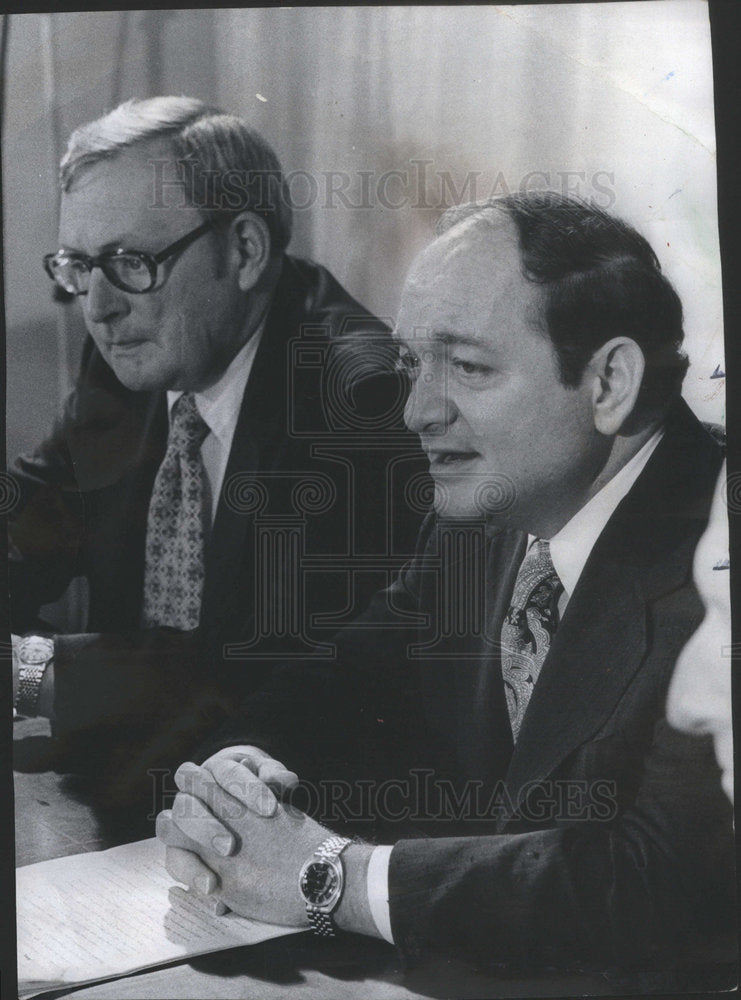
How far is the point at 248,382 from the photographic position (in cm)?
223

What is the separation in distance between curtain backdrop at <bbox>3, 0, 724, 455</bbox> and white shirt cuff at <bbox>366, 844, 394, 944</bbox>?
43.6 inches

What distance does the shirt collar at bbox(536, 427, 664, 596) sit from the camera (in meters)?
2.21

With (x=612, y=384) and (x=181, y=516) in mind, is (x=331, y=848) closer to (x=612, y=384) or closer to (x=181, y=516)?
(x=181, y=516)

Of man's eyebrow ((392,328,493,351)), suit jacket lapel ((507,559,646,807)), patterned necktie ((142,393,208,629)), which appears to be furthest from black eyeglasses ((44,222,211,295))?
suit jacket lapel ((507,559,646,807))

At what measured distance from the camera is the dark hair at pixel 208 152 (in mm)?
2186

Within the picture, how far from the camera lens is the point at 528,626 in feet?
7.29

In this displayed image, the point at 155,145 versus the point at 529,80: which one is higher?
the point at 529,80

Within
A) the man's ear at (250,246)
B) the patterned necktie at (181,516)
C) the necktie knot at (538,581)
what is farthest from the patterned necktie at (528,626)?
the man's ear at (250,246)

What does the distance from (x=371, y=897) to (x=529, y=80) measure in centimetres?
167

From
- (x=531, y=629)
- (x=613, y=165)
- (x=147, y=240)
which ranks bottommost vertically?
(x=531, y=629)

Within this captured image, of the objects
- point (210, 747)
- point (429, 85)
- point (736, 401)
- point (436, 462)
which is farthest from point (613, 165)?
point (210, 747)

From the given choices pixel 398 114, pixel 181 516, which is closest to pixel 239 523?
pixel 181 516

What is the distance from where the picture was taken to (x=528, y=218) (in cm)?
219

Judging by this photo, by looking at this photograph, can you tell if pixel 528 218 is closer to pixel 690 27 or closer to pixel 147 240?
pixel 690 27
